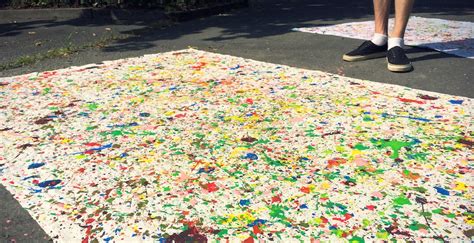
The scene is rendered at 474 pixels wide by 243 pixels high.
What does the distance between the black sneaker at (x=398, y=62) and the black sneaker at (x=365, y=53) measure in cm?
30

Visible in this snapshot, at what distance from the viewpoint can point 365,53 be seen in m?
3.40

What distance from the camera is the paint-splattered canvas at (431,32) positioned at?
12.1 feet

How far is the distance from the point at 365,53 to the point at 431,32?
150 centimetres

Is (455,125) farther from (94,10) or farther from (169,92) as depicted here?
(94,10)

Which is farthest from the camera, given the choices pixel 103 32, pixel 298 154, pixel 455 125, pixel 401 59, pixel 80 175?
pixel 103 32

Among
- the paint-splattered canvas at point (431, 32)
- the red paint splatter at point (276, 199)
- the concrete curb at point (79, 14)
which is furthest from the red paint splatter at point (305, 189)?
the concrete curb at point (79, 14)

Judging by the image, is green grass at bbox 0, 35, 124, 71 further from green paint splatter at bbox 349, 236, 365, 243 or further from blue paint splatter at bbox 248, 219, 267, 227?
green paint splatter at bbox 349, 236, 365, 243

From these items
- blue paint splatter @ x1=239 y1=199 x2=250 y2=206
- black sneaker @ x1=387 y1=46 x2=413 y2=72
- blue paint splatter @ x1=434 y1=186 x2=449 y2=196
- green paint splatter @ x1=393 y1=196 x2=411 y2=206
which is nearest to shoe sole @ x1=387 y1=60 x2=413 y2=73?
black sneaker @ x1=387 y1=46 x2=413 y2=72

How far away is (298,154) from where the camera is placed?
186 centimetres

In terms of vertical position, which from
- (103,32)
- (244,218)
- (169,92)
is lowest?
(244,218)

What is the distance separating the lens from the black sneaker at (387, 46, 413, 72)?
301 centimetres

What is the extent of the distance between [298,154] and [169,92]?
118 centimetres

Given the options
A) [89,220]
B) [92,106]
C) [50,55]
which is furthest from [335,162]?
[50,55]

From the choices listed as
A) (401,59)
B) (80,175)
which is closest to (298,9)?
(401,59)
